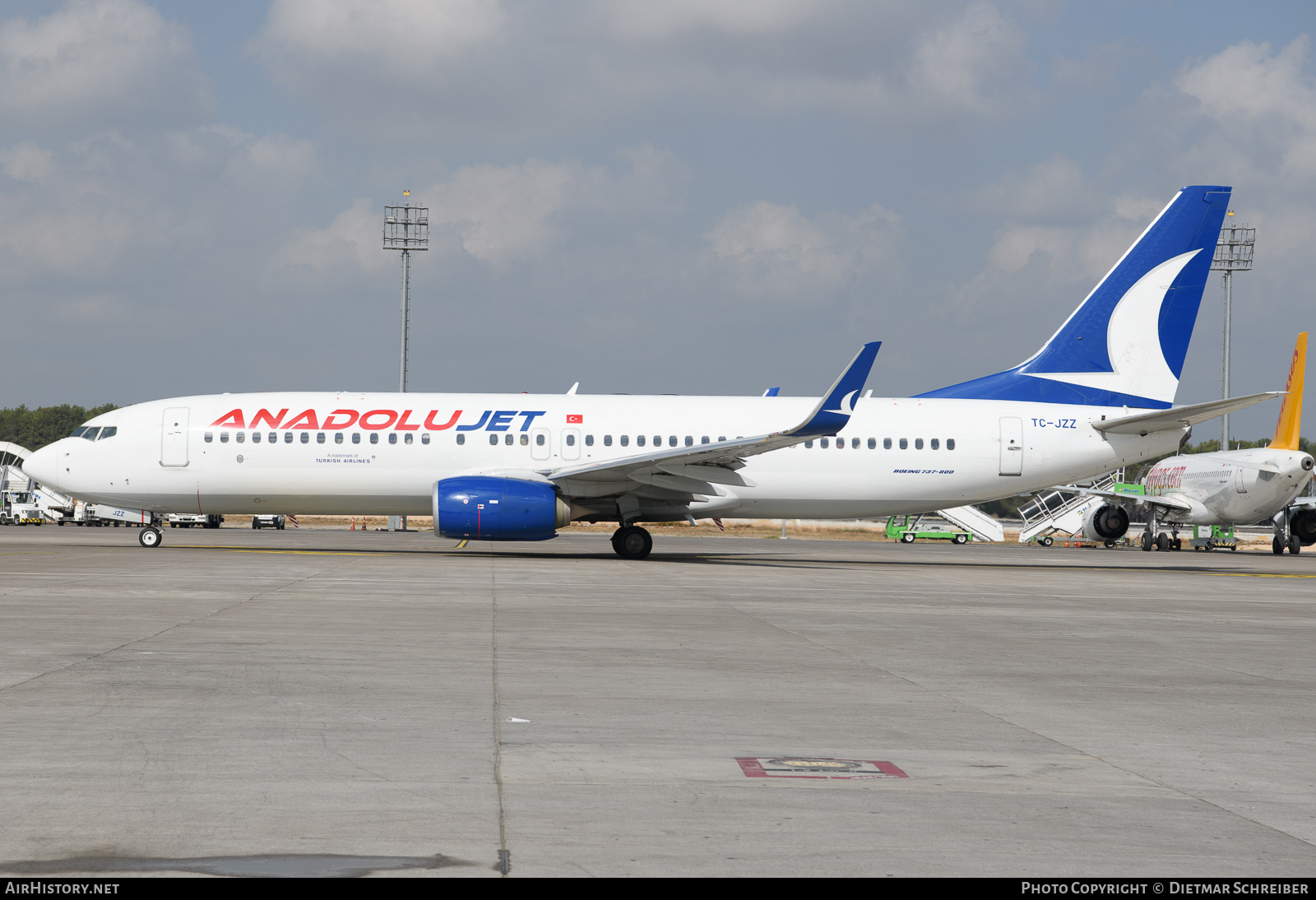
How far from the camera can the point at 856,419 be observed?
25234 mm

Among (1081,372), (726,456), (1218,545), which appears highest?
(1081,372)

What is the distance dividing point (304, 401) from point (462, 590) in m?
10.8

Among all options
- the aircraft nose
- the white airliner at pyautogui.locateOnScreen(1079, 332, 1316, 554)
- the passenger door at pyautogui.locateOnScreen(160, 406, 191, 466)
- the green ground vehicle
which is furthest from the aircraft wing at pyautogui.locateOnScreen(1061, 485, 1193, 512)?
the aircraft nose

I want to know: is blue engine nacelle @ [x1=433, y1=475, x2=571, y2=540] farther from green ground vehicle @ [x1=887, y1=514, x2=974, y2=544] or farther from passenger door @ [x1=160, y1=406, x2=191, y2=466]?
green ground vehicle @ [x1=887, y1=514, x2=974, y2=544]

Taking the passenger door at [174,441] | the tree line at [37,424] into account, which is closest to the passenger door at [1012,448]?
the passenger door at [174,441]

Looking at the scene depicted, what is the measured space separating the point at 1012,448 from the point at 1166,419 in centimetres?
348

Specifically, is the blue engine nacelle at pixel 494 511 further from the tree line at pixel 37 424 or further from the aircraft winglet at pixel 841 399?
the tree line at pixel 37 424

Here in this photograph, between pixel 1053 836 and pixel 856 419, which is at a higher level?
pixel 856 419

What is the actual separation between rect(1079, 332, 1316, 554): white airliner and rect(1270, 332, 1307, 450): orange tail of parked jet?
0.09 feet

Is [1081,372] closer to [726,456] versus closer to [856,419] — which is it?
[856,419]

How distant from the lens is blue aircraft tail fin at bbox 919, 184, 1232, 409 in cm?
2609

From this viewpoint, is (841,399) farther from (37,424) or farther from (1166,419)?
(37,424)

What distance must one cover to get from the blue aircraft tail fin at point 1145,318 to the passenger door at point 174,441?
19952 mm

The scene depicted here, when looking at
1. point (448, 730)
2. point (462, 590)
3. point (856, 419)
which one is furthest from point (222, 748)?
point (856, 419)
